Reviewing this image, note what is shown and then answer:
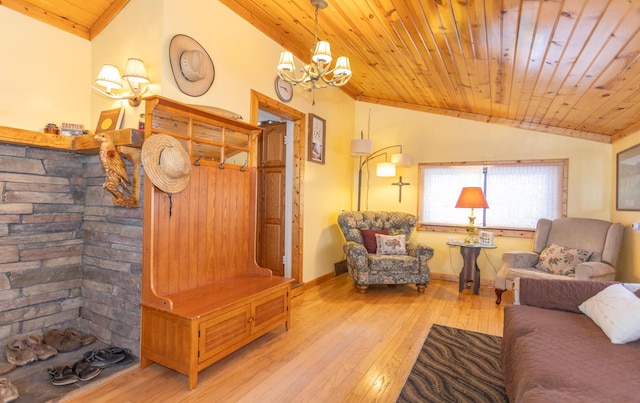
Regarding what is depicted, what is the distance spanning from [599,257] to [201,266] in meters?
4.04

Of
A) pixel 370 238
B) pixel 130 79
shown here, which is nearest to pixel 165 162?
pixel 130 79

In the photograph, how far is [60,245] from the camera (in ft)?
8.89

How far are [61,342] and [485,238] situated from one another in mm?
4519

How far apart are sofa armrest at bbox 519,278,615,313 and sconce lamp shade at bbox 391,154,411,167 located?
2.70 metres

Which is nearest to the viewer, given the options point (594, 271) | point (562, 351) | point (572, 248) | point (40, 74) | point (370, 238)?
point (562, 351)

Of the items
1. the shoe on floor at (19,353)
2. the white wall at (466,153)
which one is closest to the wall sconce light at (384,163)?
the white wall at (466,153)

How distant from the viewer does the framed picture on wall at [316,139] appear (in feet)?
14.1

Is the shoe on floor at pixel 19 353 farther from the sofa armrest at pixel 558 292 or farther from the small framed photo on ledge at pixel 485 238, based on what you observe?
the small framed photo on ledge at pixel 485 238

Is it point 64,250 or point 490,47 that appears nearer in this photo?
point 490,47

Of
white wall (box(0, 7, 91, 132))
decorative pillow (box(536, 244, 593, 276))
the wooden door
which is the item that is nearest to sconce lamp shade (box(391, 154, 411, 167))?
the wooden door

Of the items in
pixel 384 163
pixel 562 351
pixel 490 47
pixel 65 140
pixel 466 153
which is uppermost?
pixel 490 47

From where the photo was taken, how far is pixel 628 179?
11.3 ft

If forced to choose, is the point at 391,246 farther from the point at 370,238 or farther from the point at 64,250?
the point at 64,250

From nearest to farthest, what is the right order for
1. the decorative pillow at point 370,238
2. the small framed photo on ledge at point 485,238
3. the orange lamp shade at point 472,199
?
the orange lamp shade at point 472,199 → the small framed photo on ledge at point 485,238 → the decorative pillow at point 370,238
